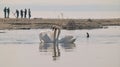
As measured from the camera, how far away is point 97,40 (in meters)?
11.0

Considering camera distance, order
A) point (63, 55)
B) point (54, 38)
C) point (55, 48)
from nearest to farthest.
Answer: point (63, 55)
point (55, 48)
point (54, 38)

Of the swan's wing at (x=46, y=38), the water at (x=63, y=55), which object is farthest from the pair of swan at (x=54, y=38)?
the water at (x=63, y=55)

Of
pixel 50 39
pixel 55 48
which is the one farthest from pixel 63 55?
pixel 50 39

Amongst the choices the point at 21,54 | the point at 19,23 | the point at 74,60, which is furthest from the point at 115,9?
the point at 19,23

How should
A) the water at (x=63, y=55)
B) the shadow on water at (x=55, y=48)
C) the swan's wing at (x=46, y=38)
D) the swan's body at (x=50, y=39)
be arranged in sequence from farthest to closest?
the swan's wing at (x=46, y=38) < the swan's body at (x=50, y=39) < the shadow on water at (x=55, y=48) < the water at (x=63, y=55)

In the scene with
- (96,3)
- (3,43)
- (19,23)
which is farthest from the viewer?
(19,23)

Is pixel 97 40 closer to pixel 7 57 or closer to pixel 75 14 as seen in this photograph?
pixel 75 14

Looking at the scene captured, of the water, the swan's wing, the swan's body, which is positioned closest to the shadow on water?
the water

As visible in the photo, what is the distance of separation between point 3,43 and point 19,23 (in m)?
7.42

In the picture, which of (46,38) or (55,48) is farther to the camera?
(46,38)

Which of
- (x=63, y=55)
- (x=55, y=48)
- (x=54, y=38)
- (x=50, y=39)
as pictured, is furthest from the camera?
(x=50, y=39)

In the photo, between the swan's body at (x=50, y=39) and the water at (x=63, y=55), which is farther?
the swan's body at (x=50, y=39)

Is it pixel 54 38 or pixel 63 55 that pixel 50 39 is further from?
pixel 63 55

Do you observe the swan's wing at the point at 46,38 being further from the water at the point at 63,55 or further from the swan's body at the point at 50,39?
the water at the point at 63,55
